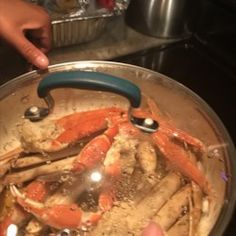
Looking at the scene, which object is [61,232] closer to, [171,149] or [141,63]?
[171,149]

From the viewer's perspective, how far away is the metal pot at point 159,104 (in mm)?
522

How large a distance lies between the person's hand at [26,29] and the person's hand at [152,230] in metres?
0.27

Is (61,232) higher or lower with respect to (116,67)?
lower

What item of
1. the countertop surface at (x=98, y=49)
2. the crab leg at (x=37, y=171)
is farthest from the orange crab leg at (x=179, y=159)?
the countertop surface at (x=98, y=49)

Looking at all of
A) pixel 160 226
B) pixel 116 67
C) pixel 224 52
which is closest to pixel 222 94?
pixel 224 52

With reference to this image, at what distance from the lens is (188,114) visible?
1.95 feet

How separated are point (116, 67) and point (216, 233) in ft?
0.96

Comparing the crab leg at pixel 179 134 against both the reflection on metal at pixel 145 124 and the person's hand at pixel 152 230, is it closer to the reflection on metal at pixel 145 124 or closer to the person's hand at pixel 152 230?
the reflection on metal at pixel 145 124

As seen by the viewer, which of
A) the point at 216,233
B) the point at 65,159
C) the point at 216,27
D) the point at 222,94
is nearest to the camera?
the point at 216,233

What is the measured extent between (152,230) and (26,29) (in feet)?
1.19

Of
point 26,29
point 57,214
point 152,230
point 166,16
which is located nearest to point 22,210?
point 57,214

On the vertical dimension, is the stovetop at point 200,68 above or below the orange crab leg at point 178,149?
below

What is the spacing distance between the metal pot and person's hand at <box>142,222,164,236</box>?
0.20 feet

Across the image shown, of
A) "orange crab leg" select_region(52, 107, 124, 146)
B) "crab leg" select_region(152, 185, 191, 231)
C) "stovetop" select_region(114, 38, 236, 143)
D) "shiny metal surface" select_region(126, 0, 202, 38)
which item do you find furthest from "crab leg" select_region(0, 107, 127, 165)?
"shiny metal surface" select_region(126, 0, 202, 38)
